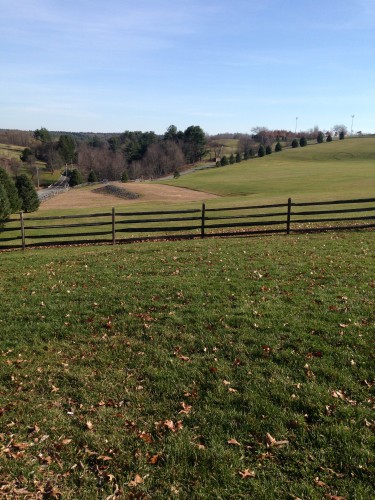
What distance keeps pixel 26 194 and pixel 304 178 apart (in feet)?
154

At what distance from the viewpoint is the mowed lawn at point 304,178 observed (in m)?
49.5

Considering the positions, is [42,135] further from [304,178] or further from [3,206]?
[3,206]

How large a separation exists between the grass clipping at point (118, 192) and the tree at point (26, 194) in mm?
16703

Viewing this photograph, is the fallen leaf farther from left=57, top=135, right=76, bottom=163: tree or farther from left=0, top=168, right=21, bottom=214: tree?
left=57, top=135, right=76, bottom=163: tree

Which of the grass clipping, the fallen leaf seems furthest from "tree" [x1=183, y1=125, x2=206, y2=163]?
the fallen leaf

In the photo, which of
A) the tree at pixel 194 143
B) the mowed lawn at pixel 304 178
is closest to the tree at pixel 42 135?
the tree at pixel 194 143

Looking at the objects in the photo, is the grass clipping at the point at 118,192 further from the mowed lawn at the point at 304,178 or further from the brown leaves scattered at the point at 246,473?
the brown leaves scattered at the point at 246,473

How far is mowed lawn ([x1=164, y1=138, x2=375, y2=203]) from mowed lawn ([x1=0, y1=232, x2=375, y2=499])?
96.0 ft

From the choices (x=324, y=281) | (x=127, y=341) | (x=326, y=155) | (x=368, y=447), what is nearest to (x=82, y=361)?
(x=127, y=341)

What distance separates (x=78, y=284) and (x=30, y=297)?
137 centimetres

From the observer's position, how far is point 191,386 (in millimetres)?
5898

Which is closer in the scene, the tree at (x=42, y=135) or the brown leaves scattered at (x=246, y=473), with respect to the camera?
the brown leaves scattered at (x=246, y=473)

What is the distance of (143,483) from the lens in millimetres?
4223

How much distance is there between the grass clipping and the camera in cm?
6425
